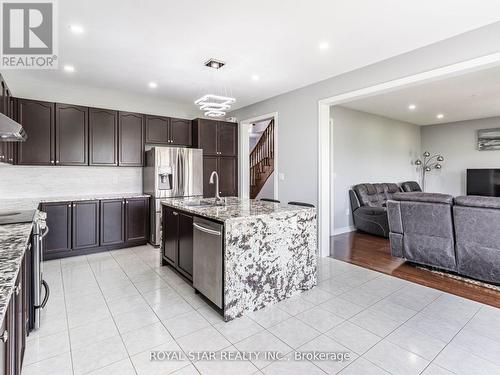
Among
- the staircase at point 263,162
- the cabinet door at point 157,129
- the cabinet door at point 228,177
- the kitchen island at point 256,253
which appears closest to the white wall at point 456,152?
the staircase at point 263,162

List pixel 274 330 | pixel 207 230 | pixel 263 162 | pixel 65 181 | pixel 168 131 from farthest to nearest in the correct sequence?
pixel 263 162, pixel 168 131, pixel 65 181, pixel 207 230, pixel 274 330

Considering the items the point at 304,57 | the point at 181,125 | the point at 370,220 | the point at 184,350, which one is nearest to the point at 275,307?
the point at 184,350

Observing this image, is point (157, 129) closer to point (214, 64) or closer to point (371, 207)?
point (214, 64)

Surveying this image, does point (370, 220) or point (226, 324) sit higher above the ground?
point (370, 220)

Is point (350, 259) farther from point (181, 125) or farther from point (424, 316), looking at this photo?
point (181, 125)

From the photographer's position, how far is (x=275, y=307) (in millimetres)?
2680

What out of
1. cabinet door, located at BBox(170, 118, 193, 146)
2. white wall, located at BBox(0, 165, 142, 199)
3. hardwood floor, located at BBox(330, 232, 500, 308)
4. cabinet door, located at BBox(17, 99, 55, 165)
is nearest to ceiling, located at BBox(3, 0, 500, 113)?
cabinet door, located at BBox(17, 99, 55, 165)

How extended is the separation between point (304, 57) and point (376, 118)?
13.5 feet

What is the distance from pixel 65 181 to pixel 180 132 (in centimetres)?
218

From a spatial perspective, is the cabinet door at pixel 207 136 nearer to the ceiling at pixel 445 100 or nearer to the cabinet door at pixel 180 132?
the cabinet door at pixel 180 132

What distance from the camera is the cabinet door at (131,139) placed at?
480 cm

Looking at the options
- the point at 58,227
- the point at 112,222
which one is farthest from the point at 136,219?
the point at 58,227

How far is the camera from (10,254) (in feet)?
4.60

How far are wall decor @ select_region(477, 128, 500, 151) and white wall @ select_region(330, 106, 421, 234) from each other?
1.57 metres
